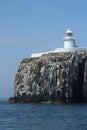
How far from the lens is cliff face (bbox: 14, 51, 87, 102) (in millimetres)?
107562

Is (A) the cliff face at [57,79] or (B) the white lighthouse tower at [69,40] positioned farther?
(B) the white lighthouse tower at [69,40]

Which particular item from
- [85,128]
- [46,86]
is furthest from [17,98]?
[85,128]

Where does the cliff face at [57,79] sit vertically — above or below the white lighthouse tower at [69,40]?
below

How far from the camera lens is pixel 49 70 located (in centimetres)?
10975

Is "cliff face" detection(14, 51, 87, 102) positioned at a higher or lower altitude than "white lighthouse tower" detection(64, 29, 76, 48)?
lower

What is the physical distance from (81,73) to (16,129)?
211 ft

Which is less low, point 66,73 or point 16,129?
point 66,73

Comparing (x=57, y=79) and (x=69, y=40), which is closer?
(x=57, y=79)

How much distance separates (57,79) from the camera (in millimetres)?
108062

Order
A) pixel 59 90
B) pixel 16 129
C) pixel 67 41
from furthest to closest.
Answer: pixel 67 41 < pixel 59 90 < pixel 16 129

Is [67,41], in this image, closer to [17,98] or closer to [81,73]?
[81,73]

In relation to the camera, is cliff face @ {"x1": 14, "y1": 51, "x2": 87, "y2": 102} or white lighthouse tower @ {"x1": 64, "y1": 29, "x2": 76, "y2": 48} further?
white lighthouse tower @ {"x1": 64, "y1": 29, "x2": 76, "y2": 48}

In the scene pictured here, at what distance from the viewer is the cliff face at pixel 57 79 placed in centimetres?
10756

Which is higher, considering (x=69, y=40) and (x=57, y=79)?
(x=69, y=40)
